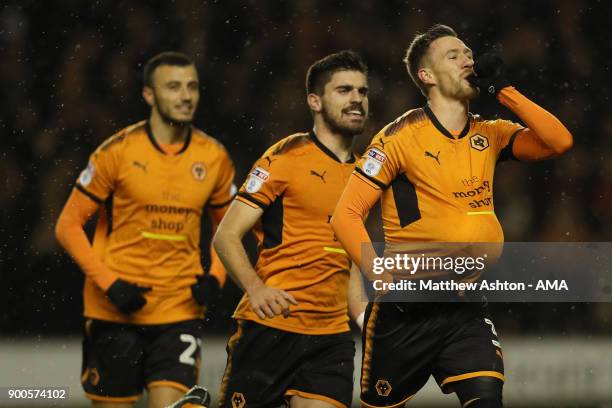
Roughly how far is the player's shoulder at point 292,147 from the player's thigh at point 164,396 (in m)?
1.42

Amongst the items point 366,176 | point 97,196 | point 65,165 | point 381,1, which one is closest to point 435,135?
point 366,176

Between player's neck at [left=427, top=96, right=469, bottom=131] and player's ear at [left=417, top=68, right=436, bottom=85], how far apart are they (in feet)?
0.27

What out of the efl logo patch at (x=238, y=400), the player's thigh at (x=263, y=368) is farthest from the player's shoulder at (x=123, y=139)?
the efl logo patch at (x=238, y=400)

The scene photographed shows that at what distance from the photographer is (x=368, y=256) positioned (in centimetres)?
530

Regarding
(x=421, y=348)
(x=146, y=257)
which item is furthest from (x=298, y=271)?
(x=146, y=257)

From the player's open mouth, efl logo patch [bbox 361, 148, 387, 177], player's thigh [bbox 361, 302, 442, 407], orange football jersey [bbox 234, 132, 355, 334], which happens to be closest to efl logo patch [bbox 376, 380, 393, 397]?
player's thigh [bbox 361, 302, 442, 407]

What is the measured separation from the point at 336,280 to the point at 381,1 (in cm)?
529

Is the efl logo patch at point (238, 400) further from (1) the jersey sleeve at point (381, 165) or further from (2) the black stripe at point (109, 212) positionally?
(2) the black stripe at point (109, 212)

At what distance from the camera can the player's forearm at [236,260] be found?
18.9 ft

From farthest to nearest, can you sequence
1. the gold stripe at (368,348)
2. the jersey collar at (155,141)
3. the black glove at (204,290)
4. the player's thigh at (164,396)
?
the jersey collar at (155,141) < the black glove at (204,290) < the player's thigh at (164,396) < the gold stripe at (368,348)

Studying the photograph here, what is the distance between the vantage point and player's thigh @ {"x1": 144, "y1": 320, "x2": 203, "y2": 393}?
673 centimetres

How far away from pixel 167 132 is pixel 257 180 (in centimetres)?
139

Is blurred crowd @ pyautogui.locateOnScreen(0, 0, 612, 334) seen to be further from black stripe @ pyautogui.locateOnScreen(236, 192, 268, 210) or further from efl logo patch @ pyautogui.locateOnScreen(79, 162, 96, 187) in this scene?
black stripe @ pyautogui.locateOnScreen(236, 192, 268, 210)

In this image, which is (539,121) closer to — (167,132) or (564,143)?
(564,143)
